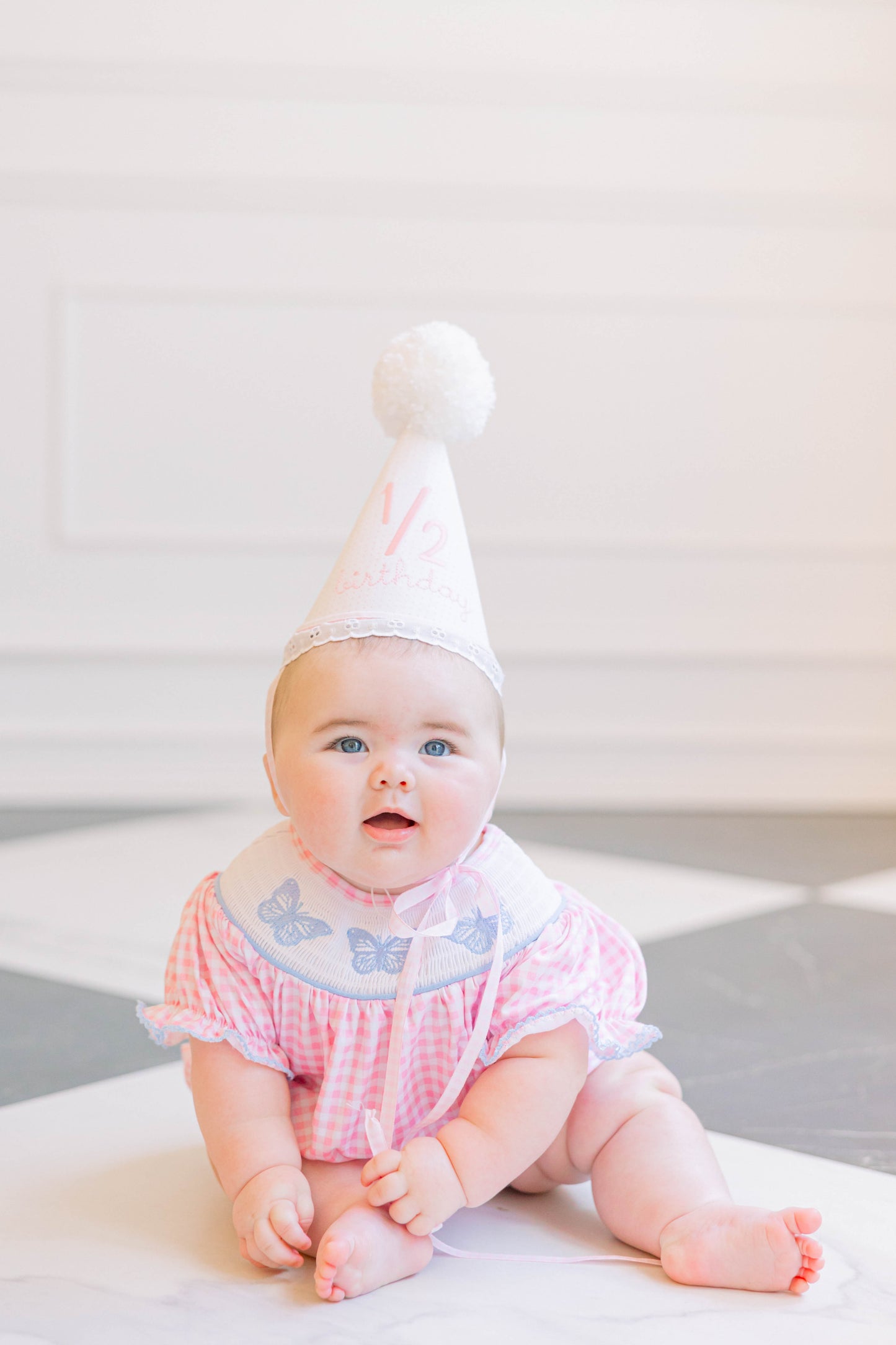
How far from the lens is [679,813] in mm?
2117

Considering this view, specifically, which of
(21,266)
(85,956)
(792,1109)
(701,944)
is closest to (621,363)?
(21,266)

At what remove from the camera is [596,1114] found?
727 mm

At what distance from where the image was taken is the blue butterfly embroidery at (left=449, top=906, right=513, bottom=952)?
712 millimetres

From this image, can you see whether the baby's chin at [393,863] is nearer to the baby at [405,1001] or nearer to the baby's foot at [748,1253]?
the baby at [405,1001]

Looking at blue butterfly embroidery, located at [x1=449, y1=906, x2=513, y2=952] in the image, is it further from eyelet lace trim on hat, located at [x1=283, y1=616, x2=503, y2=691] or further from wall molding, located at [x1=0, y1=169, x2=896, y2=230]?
wall molding, located at [x1=0, y1=169, x2=896, y2=230]

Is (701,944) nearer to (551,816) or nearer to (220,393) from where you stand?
(551,816)

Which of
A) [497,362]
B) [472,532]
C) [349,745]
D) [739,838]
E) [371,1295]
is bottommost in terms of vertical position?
[371,1295]

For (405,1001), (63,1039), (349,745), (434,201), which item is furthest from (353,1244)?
(434,201)

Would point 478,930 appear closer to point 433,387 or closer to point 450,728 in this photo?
point 450,728

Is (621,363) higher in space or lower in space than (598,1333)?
higher

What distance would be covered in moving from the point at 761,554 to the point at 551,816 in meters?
0.52

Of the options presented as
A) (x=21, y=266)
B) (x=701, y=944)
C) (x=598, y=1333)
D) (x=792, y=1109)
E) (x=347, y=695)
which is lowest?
(x=598, y=1333)

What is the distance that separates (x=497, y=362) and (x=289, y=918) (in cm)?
155

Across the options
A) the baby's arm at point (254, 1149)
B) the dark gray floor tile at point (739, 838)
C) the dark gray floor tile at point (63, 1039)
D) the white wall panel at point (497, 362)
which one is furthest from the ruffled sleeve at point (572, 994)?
the white wall panel at point (497, 362)
